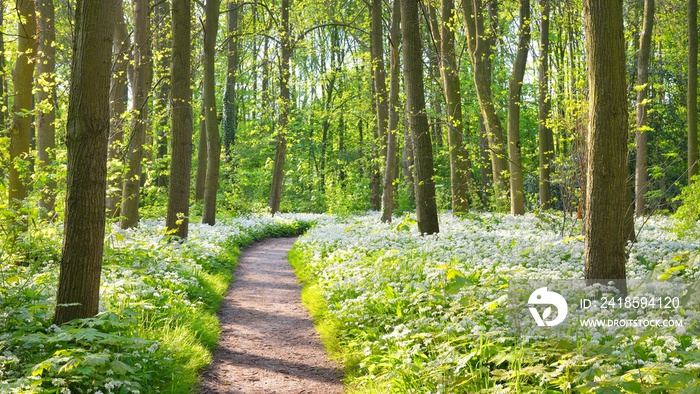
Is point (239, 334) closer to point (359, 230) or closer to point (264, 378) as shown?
point (264, 378)

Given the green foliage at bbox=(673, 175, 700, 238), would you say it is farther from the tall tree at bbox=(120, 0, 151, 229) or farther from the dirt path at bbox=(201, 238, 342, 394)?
the tall tree at bbox=(120, 0, 151, 229)

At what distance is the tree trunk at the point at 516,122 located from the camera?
606 inches

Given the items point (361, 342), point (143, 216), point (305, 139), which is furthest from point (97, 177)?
point (305, 139)

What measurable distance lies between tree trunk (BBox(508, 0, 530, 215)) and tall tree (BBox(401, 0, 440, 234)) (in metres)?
4.53

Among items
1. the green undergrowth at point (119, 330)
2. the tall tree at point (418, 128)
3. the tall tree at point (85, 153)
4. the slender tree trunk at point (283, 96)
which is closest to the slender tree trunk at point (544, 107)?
the tall tree at point (418, 128)

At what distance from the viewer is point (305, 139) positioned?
133 feet

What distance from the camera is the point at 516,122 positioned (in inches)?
653

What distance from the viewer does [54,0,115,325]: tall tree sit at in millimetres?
4887

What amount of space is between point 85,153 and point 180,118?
756 cm

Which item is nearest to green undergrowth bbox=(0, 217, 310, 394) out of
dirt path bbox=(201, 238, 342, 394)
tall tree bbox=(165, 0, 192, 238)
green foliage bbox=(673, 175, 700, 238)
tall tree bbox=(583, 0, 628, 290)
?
dirt path bbox=(201, 238, 342, 394)

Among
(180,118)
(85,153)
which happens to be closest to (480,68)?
(180,118)

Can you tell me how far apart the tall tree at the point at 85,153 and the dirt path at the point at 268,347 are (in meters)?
1.53

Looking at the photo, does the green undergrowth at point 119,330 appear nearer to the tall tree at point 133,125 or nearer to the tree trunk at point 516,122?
the tall tree at point 133,125

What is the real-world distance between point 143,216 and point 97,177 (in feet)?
47.6
